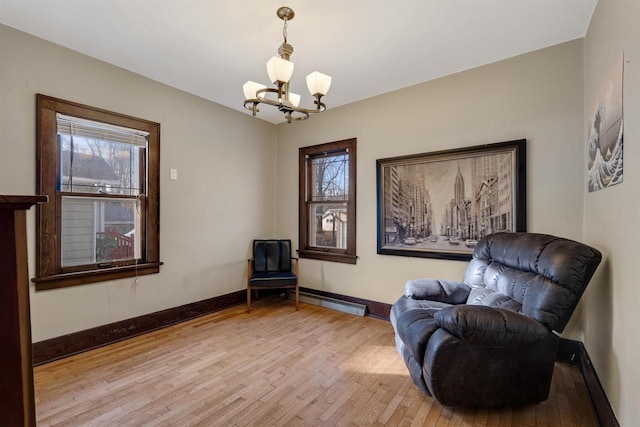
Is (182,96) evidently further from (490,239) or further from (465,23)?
(490,239)

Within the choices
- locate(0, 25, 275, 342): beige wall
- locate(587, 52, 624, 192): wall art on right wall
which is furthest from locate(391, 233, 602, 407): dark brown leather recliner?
locate(0, 25, 275, 342): beige wall

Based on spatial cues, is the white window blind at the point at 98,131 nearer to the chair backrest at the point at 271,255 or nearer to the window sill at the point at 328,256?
the chair backrest at the point at 271,255

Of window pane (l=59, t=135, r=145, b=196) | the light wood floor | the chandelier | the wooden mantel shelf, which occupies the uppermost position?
the chandelier

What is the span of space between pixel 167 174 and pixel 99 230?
0.86m

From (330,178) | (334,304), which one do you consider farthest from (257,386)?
(330,178)

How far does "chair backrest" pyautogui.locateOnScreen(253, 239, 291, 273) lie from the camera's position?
4164 mm

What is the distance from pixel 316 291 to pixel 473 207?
230 centimetres

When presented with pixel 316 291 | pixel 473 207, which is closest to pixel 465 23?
pixel 473 207

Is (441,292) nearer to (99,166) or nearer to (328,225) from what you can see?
(328,225)

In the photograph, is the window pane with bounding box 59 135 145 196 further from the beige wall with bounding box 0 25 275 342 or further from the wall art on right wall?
the wall art on right wall

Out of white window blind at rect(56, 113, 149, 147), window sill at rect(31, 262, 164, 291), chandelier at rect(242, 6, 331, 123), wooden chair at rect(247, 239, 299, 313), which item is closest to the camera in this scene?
chandelier at rect(242, 6, 331, 123)

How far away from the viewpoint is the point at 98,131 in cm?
284

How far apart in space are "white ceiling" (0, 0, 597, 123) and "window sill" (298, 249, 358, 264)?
213 cm

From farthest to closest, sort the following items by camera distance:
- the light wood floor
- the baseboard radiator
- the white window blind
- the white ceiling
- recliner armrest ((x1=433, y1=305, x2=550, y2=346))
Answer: the baseboard radiator
the white window blind
the white ceiling
the light wood floor
recliner armrest ((x1=433, y1=305, x2=550, y2=346))
